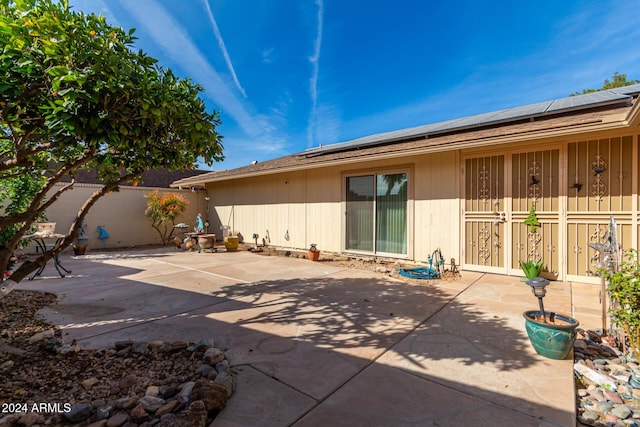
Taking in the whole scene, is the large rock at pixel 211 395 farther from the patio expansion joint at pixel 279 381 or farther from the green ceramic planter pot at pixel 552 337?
the green ceramic planter pot at pixel 552 337

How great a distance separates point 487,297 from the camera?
4.15 metres

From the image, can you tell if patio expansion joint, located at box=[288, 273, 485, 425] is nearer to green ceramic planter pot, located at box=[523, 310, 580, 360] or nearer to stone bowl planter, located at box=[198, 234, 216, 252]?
green ceramic planter pot, located at box=[523, 310, 580, 360]

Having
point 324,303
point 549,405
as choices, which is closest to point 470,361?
point 549,405

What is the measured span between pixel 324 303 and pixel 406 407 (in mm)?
2248

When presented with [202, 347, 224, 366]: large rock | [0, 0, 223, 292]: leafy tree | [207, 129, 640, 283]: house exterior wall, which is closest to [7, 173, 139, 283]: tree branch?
[0, 0, 223, 292]: leafy tree

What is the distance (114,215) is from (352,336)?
1155 centimetres

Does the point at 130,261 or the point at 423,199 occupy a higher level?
the point at 423,199

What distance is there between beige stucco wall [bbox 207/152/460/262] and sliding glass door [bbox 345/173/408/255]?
0.20m

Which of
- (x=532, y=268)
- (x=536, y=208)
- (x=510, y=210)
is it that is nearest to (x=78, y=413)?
(x=532, y=268)

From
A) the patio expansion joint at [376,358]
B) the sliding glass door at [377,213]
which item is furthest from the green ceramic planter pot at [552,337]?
the sliding glass door at [377,213]

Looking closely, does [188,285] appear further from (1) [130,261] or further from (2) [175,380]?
(1) [130,261]

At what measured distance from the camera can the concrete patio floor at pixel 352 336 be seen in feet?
5.87

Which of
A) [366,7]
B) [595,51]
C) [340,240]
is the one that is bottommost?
[340,240]

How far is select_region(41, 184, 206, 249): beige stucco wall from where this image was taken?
9.54 meters
